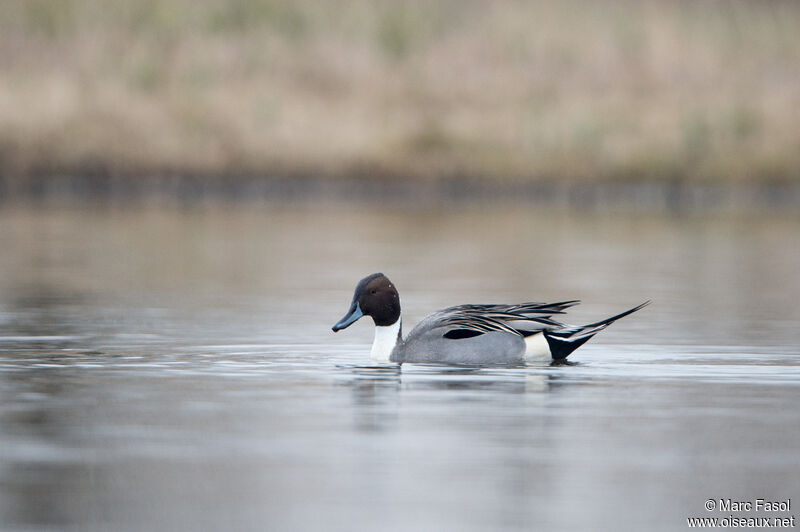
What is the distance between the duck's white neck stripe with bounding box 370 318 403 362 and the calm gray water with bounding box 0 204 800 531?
→ 3.7 inches

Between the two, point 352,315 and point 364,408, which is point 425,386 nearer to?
point 364,408

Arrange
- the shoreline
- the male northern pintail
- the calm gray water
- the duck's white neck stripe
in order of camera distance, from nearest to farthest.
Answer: the calm gray water
the male northern pintail
the duck's white neck stripe
the shoreline

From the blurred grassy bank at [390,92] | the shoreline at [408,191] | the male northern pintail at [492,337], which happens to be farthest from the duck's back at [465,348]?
the shoreline at [408,191]

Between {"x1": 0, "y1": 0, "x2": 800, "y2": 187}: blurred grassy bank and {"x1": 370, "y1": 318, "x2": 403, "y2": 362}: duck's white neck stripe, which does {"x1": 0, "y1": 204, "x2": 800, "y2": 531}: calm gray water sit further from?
{"x1": 0, "y1": 0, "x2": 800, "y2": 187}: blurred grassy bank

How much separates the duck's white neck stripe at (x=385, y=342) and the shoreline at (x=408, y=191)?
70.5ft

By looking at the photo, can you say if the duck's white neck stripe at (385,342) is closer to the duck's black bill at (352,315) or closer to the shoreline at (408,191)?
the duck's black bill at (352,315)

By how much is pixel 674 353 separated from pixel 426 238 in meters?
12.8

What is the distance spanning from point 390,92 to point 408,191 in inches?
83.2

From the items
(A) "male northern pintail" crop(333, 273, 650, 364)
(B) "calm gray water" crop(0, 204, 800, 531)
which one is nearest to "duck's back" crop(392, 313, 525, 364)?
(A) "male northern pintail" crop(333, 273, 650, 364)

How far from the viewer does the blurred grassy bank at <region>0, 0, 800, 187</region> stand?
3112 centimetres

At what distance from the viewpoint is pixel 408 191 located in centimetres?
3409

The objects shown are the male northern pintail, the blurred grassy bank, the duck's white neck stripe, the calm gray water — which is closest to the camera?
the calm gray water

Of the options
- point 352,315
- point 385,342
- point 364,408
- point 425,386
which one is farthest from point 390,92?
point 364,408

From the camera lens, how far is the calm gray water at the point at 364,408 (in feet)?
19.3
